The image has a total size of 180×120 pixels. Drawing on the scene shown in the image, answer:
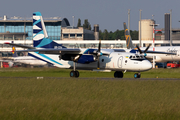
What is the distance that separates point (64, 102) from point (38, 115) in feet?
10.5

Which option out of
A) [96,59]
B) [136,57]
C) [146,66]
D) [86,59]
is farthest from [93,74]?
[146,66]

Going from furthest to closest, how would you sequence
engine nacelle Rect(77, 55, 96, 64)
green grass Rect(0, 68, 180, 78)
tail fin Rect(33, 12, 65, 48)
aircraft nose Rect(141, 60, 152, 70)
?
1. green grass Rect(0, 68, 180, 78)
2. tail fin Rect(33, 12, 65, 48)
3. engine nacelle Rect(77, 55, 96, 64)
4. aircraft nose Rect(141, 60, 152, 70)

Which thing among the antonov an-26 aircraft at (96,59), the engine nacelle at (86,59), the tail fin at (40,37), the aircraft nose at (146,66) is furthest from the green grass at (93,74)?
the aircraft nose at (146,66)

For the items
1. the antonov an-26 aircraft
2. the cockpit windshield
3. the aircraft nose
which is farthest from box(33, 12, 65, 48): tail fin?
the aircraft nose

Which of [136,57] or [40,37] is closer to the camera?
[136,57]

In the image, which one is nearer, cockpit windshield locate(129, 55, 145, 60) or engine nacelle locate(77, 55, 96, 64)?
cockpit windshield locate(129, 55, 145, 60)

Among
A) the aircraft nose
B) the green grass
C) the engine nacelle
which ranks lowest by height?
the green grass

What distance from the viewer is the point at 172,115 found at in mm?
12891

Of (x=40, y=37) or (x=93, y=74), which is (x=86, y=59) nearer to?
(x=93, y=74)

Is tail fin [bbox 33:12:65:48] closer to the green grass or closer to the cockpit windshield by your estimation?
the green grass

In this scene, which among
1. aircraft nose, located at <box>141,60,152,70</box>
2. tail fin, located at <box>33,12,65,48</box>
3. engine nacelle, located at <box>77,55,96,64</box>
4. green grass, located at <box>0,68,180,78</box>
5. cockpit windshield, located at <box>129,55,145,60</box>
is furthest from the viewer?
green grass, located at <box>0,68,180,78</box>

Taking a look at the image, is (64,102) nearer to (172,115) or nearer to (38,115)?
(38,115)

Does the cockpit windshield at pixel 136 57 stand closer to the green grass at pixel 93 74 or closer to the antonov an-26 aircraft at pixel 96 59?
the antonov an-26 aircraft at pixel 96 59

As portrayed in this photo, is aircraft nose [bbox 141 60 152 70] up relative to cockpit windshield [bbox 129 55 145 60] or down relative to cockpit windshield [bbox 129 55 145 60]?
down
